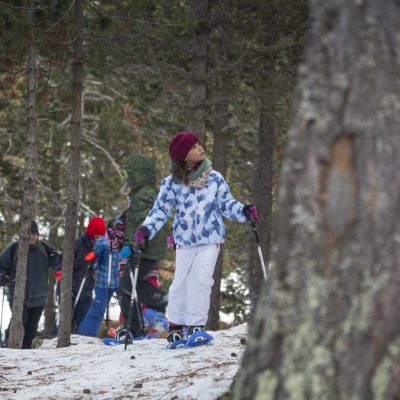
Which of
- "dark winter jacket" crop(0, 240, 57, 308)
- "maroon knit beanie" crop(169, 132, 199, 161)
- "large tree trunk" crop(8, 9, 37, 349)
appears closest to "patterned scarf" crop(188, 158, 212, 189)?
"maroon knit beanie" crop(169, 132, 199, 161)

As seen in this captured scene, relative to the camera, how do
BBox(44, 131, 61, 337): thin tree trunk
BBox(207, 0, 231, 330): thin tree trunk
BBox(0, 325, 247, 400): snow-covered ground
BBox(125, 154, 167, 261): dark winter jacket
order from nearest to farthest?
BBox(0, 325, 247, 400): snow-covered ground, BBox(125, 154, 167, 261): dark winter jacket, BBox(207, 0, 231, 330): thin tree trunk, BBox(44, 131, 61, 337): thin tree trunk

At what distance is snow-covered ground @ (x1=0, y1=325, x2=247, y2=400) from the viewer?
5.09 m

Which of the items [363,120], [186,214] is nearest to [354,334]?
[363,120]

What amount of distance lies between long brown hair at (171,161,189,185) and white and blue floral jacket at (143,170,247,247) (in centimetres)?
A: 6

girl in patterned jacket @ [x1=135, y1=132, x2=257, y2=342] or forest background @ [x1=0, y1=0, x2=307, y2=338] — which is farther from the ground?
forest background @ [x1=0, y1=0, x2=307, y2=338]

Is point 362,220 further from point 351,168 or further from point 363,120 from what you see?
point 363,120

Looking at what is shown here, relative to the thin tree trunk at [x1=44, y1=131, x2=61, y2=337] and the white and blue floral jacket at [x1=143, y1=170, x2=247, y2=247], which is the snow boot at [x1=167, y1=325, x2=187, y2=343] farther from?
the thin tree trunk at [x1=44, y1=131, x2=61, y2=337]

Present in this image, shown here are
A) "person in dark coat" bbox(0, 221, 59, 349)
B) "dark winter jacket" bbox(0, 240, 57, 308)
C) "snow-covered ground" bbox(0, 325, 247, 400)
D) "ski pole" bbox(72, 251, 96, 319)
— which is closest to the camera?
"snow-covered ground" bbox(0, 325, 247, 400)

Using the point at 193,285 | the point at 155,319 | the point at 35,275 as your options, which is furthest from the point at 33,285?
the point at 193,285

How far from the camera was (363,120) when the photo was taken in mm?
2217

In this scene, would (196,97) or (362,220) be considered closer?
(362,220)

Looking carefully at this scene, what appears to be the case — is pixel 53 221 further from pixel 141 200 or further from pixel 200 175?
pixel 200 175

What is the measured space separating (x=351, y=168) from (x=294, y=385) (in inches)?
25.3

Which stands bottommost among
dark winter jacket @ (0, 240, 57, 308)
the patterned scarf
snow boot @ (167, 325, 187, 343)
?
snow boot @ (167, 325, 187, 343)
